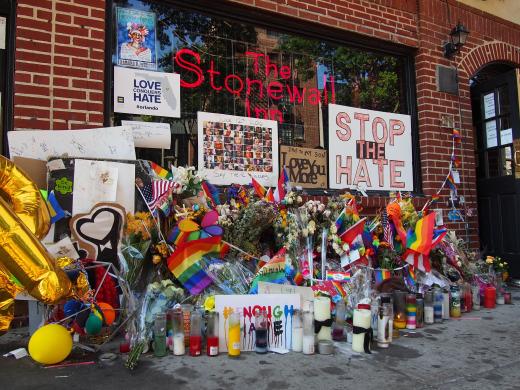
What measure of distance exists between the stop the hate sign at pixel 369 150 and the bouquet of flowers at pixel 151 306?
8.67ft

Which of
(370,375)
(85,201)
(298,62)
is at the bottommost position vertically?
(370,375)

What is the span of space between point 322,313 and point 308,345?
10.4 inches

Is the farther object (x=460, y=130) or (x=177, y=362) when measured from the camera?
(x=460, y=130)

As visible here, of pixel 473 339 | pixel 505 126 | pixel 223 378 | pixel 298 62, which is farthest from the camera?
pixel 505 126

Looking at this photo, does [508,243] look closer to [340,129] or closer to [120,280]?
[340,129]

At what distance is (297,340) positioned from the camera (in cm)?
338

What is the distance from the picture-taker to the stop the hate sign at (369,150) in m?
5.64

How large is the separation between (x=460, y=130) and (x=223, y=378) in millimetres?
5189

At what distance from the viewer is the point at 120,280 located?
3.52 m

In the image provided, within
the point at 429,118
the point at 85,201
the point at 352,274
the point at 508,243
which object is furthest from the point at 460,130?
the point at 85,201

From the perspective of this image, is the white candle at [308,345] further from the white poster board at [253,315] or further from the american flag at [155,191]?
the american flag at [155,191]

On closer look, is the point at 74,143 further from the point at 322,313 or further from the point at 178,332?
the point at 322,313

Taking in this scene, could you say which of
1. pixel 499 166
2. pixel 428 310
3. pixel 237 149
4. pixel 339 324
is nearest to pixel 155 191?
pixel 237 149

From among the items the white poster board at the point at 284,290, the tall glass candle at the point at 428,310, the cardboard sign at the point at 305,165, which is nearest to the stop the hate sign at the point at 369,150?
the cardboard sign at the point at 305,165
